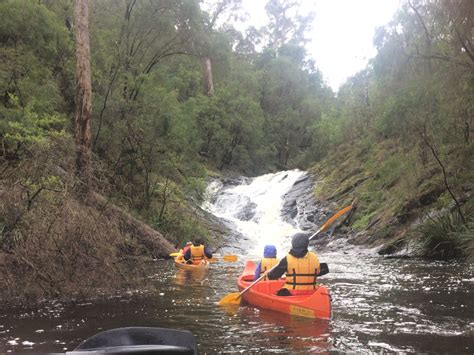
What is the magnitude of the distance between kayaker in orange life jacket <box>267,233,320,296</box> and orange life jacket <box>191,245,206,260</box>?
19.3 ft

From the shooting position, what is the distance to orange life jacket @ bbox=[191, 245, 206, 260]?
44.5ft

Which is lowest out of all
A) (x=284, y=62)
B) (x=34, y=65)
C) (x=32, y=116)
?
(x=32, y=116)

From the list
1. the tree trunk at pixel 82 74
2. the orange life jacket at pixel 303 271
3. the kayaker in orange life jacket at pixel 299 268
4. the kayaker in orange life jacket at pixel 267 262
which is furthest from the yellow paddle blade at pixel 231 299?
the tree trunk at pixel 82 74

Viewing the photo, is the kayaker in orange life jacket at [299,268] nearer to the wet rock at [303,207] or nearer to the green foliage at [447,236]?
the green foliage at [447,236]

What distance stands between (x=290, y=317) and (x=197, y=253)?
638cm

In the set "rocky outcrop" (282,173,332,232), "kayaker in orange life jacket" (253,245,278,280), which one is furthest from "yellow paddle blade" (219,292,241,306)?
"rocky outcrop" (282,173,332,232)

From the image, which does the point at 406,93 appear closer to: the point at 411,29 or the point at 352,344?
the point at 411,29

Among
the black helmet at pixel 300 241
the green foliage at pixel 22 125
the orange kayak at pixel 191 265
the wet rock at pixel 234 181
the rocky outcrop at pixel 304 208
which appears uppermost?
the wet rock at pixel 234 181

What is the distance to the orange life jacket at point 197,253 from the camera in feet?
44.5

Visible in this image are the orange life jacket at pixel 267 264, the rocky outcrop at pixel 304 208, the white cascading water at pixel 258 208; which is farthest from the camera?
the rocky outcrop at pixel 304 208

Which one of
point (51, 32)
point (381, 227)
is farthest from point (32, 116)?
point (381, 227)

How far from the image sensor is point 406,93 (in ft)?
67.5

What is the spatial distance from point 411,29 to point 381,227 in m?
7.60

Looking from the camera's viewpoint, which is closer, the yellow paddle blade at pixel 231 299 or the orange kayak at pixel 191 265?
the yellow paddle blade at pixel 231 299
